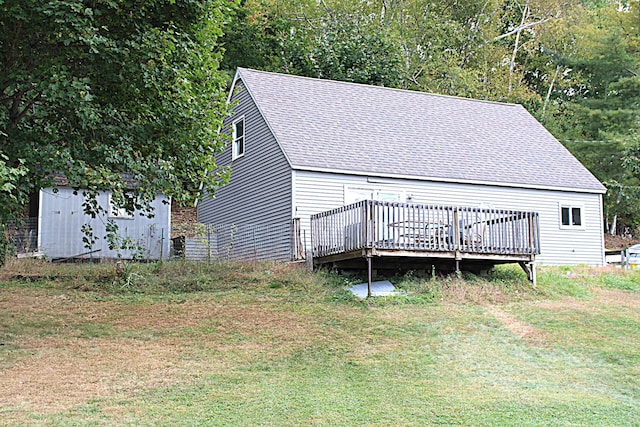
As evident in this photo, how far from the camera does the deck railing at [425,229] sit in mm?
18469

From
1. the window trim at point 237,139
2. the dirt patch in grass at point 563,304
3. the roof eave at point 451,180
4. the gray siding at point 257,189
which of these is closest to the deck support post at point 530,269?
the dirt patch in grass at point 563,304

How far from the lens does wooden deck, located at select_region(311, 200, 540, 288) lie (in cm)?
1844

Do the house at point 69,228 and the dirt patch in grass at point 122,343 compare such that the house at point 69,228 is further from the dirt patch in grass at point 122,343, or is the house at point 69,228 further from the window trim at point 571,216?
the window trim at point 571,216

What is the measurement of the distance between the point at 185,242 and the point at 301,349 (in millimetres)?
10511

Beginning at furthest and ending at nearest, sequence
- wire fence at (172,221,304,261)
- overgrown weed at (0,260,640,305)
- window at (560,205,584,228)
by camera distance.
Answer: window at (560,205,584,228) < wire fence at (172,221,304,261) < overgrown weed at (0,260,640,305)

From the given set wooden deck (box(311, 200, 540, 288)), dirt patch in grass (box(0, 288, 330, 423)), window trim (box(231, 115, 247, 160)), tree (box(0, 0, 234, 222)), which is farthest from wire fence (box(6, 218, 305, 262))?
tree (box(0, 0, 234, 222))

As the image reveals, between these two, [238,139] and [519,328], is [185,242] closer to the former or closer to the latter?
[238,139]

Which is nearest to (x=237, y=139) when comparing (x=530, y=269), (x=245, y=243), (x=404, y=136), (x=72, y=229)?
(x=245, y=243)

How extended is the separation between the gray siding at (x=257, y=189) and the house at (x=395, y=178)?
53mm

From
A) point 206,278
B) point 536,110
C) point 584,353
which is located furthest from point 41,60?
point 536,110

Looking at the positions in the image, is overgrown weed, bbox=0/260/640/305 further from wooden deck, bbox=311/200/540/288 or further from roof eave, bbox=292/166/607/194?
roof eave, bbox=292/166/607/194

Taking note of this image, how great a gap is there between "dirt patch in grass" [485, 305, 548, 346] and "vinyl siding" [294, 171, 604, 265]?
6.27 metres

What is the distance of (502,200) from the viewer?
25.0 meters

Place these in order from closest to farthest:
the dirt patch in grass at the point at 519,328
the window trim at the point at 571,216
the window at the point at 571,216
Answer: the dirt patch in grass at the point at 519,328 → the window trim at the point at 571,216 → the window at the point at 571,216
